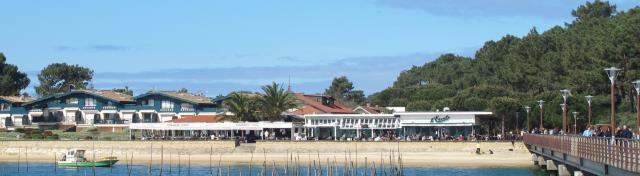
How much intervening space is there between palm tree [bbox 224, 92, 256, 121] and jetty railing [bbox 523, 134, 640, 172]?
2073 inches

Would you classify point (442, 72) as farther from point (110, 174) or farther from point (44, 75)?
point (110, 174)

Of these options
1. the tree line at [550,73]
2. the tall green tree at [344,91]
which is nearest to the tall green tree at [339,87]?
the tall green tree at [344,91]

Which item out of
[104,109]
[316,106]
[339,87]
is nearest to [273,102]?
[316,106]

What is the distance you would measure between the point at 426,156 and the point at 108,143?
990 inches

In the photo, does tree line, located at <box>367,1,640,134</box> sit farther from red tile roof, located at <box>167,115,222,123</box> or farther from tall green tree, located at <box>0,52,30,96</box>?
tall green tree, located at <box>0,52,30,96</box>

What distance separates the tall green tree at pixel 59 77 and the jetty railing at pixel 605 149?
370 ft

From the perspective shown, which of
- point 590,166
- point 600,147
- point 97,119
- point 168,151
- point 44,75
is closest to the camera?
point 600,147

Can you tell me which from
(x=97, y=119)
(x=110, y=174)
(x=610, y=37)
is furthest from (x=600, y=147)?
(x=97, y=119)

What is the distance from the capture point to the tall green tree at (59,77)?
508 feet

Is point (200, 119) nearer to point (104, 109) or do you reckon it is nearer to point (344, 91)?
point (104, 109)

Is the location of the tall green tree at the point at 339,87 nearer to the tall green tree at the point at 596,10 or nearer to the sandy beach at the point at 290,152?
the tall green tree at the point at 596,10

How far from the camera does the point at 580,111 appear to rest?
306 feet

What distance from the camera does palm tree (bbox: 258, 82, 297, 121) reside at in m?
102

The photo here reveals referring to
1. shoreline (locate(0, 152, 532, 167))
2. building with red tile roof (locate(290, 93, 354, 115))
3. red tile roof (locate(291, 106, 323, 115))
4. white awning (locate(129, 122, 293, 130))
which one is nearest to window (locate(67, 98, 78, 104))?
white awning (locate(129, 122, 293, 130))
